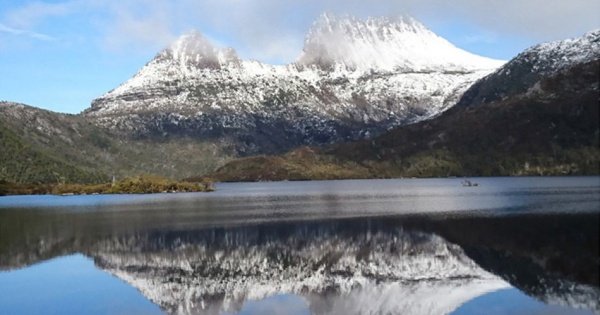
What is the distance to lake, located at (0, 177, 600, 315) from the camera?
4334cm

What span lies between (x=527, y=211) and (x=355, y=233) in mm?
34000

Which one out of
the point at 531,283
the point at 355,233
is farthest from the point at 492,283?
the point at 355,233

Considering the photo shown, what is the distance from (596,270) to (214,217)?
77.3 meters

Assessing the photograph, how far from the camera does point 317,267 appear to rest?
5762 centimetres

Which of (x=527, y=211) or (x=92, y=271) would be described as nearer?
(x=92, y=271)

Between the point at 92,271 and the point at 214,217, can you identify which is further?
the point at 214,217

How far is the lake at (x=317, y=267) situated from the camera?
43.3 m

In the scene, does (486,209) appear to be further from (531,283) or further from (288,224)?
(531,283)

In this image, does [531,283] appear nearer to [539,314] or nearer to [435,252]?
[539,314]

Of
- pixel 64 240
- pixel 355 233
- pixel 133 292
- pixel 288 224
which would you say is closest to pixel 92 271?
pixel 133 292

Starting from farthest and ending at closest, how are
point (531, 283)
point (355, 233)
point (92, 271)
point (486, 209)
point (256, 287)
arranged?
point (486, 209) < point (355, 233) < point (92, 271) < point (256, 287) < point (531, 283)

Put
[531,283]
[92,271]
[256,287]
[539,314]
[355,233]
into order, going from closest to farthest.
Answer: [539,314], [531,283], [256,287], [92,271], [355,233]

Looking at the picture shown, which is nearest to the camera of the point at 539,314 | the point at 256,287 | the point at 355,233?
the point at 539,314

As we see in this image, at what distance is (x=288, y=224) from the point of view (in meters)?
97.6
